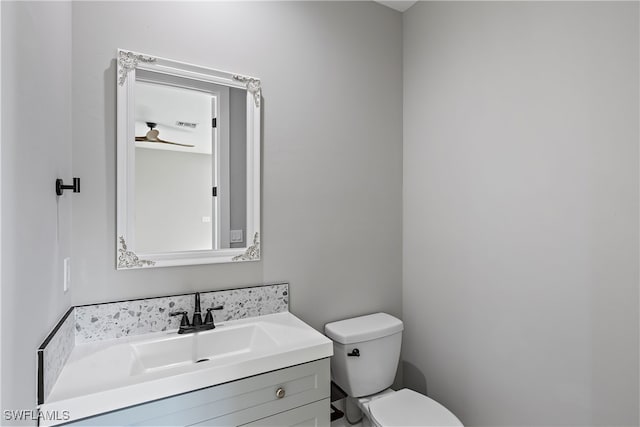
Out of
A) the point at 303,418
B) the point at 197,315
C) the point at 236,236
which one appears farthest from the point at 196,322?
the point at 303,418

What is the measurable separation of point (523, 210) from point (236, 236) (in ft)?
4.29

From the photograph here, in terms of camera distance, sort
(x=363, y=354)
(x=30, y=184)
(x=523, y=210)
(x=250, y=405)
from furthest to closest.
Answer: (x=363, y=354), (x=523, y=210), (x=250, y=405), (x=30, y=184)

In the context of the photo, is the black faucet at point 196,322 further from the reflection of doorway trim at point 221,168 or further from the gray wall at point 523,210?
the gray wall at point 523,210

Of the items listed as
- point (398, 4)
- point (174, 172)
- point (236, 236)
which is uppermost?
point (398, 4)

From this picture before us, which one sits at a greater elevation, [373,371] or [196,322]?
[196,322]

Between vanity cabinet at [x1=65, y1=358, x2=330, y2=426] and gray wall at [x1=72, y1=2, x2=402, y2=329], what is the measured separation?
20.2 inches

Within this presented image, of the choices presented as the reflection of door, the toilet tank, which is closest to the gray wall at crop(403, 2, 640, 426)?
the toilet tank

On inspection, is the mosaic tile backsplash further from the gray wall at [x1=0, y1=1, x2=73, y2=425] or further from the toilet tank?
the toilet tank

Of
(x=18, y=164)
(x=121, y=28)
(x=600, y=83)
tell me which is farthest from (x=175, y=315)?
(x=600, y=83)

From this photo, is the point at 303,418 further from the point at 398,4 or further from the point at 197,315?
the point at 398,4

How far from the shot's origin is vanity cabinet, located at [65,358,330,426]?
1.01m

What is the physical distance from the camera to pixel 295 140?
5.82 ft

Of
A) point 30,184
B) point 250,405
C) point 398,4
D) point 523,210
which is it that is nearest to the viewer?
point 30,184

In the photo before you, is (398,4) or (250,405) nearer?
(250,405)
